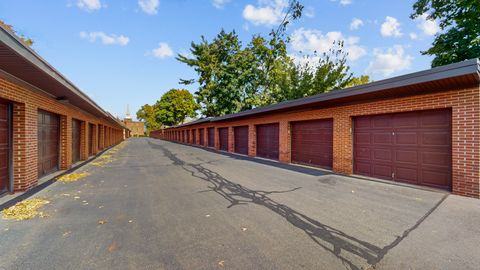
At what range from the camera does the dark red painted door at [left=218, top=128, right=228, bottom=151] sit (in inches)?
763

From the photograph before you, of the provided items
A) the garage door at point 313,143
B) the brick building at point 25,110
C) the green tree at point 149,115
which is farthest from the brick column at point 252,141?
the green tree at point 149,115

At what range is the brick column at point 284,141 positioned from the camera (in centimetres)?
1152

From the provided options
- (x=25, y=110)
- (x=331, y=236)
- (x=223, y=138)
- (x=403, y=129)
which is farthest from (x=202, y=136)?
(x=331, y=236)

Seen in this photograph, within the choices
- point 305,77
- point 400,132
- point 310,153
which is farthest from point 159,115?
point 400,132

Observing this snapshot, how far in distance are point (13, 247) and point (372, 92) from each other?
9.00 metres

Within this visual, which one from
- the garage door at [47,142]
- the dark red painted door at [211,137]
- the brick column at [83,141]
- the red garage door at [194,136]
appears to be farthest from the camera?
the red garage door at [194,136]

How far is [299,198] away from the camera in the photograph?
211 inches

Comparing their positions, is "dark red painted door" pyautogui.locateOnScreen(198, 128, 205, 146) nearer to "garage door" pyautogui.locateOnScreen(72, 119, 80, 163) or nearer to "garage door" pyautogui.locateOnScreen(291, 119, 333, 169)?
"garage door" pyautogui.locateOnScreen(72, 119, 80, 163)

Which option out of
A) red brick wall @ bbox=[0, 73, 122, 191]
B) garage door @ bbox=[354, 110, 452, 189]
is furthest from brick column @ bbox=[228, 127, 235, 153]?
red brick wall @ bbox=[0, 73, 122, 191]

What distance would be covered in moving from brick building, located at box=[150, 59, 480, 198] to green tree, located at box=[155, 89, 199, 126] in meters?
53.3

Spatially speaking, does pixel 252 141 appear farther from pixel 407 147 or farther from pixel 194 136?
pixel 194 136

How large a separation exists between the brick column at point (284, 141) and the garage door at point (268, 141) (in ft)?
1.91

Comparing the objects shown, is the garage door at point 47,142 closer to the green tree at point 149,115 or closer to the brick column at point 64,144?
the brick column at point 64,144

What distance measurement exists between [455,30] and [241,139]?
1614 cm
